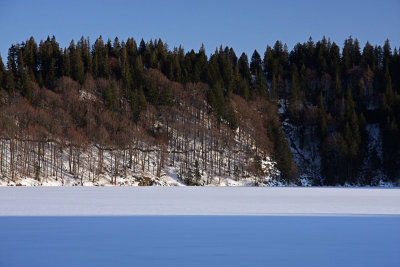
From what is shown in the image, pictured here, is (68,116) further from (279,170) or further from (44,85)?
(279,170)

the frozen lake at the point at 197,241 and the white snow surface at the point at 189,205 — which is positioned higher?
the frozen lake at the point at 197,241

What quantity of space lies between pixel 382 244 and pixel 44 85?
285 feet

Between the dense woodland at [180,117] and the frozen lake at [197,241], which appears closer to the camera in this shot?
the frozen lake at [197,241]

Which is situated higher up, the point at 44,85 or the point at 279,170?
the point at 44,85

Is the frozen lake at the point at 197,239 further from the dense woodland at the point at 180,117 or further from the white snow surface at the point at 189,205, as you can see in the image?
the dense woodland at the point at 180,117

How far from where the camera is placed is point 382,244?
9781 millimetres

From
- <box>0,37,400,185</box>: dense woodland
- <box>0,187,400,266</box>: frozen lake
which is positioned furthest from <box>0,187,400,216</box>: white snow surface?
<box>0,37,400,185</box>: dense woodland

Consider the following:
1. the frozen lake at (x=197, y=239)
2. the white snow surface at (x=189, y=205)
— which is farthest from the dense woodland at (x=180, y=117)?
the frozen lake at (x=197, y=239)

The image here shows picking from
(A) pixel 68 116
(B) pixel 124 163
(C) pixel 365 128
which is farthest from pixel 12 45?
(C) pixel 365 128

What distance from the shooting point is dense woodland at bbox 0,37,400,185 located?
218ft

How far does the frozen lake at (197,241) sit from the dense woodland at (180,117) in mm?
49843

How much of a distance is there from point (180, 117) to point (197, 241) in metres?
71.2

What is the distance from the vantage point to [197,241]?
10125mm

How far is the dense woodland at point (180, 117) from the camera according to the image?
66.5 meters
